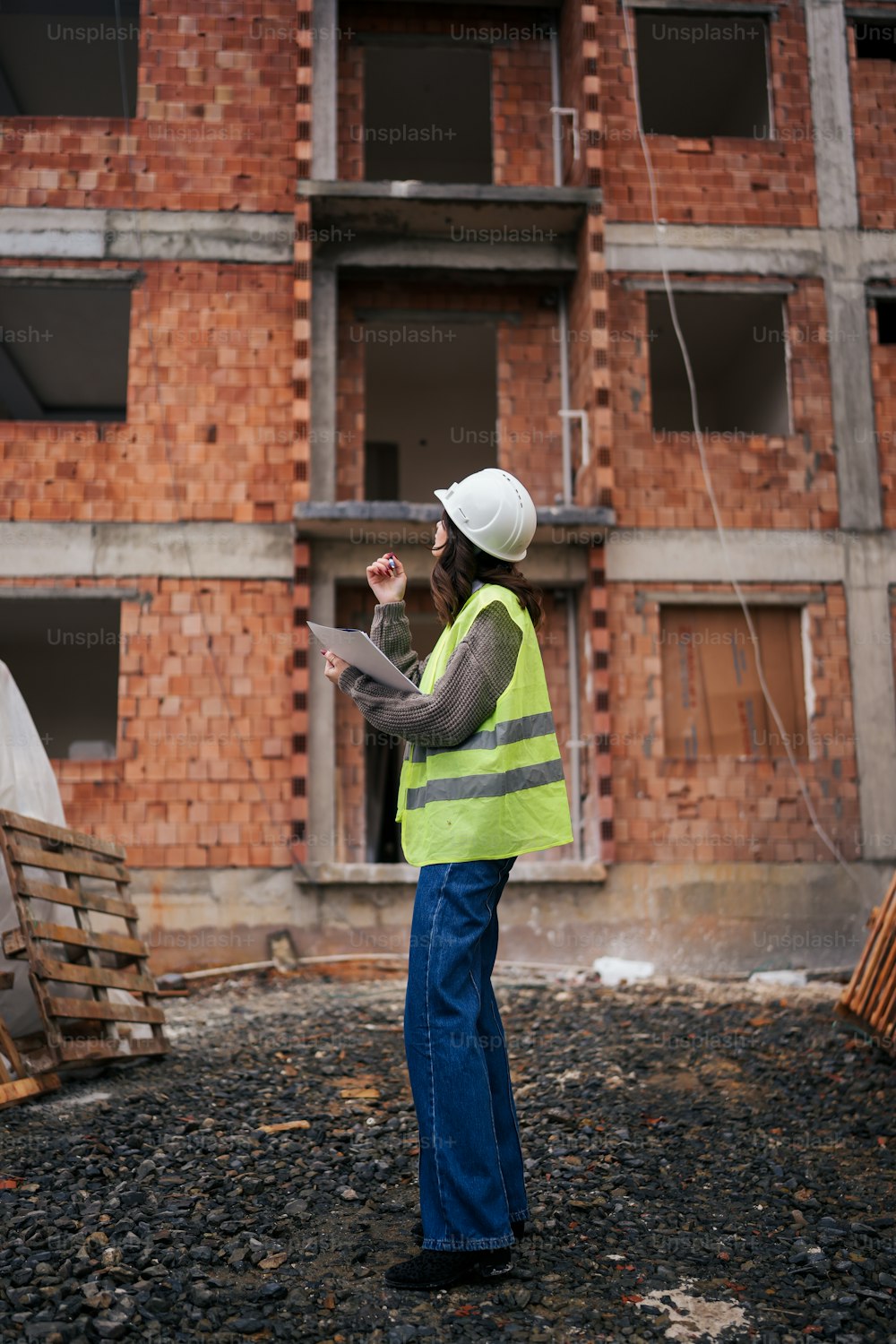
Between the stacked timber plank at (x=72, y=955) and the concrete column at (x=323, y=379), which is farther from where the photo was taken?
the concrete column at (x=323, y=379)

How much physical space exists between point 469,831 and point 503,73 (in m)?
11.1

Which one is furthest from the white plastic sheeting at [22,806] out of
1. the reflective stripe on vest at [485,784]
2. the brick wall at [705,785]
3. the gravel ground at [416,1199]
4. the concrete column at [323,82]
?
the concrete column at [323,82]

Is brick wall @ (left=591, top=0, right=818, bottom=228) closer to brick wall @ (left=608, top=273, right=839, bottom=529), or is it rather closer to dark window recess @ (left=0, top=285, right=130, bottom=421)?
brick wall @ (left=608, top=273, right=839, bottom=529)

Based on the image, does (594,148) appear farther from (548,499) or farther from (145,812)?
(145,812)

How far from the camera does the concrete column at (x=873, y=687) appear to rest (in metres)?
10.9

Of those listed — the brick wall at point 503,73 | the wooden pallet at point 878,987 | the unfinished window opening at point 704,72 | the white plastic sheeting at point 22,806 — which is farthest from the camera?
the unfinished window opening at point 704,72

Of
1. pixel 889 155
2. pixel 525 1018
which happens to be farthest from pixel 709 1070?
pixel 889 155

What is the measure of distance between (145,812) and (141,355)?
4.49 metres

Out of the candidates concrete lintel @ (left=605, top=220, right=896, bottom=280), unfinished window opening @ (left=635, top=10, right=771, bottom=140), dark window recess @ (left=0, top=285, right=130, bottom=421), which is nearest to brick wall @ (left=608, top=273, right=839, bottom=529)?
concrete lintel @ (left=605, top=220, right=896, bottom=280)

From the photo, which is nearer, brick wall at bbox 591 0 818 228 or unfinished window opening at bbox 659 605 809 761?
unfinished window opening at bbox 659 605 809 761

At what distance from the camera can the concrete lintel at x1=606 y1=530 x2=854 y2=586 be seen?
1108cm

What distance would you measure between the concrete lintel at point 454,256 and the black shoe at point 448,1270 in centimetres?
1002

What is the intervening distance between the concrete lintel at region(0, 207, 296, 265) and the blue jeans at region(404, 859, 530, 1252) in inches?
376

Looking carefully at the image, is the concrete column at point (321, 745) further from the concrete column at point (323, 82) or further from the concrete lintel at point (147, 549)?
the concrete column at point (323, 82)
